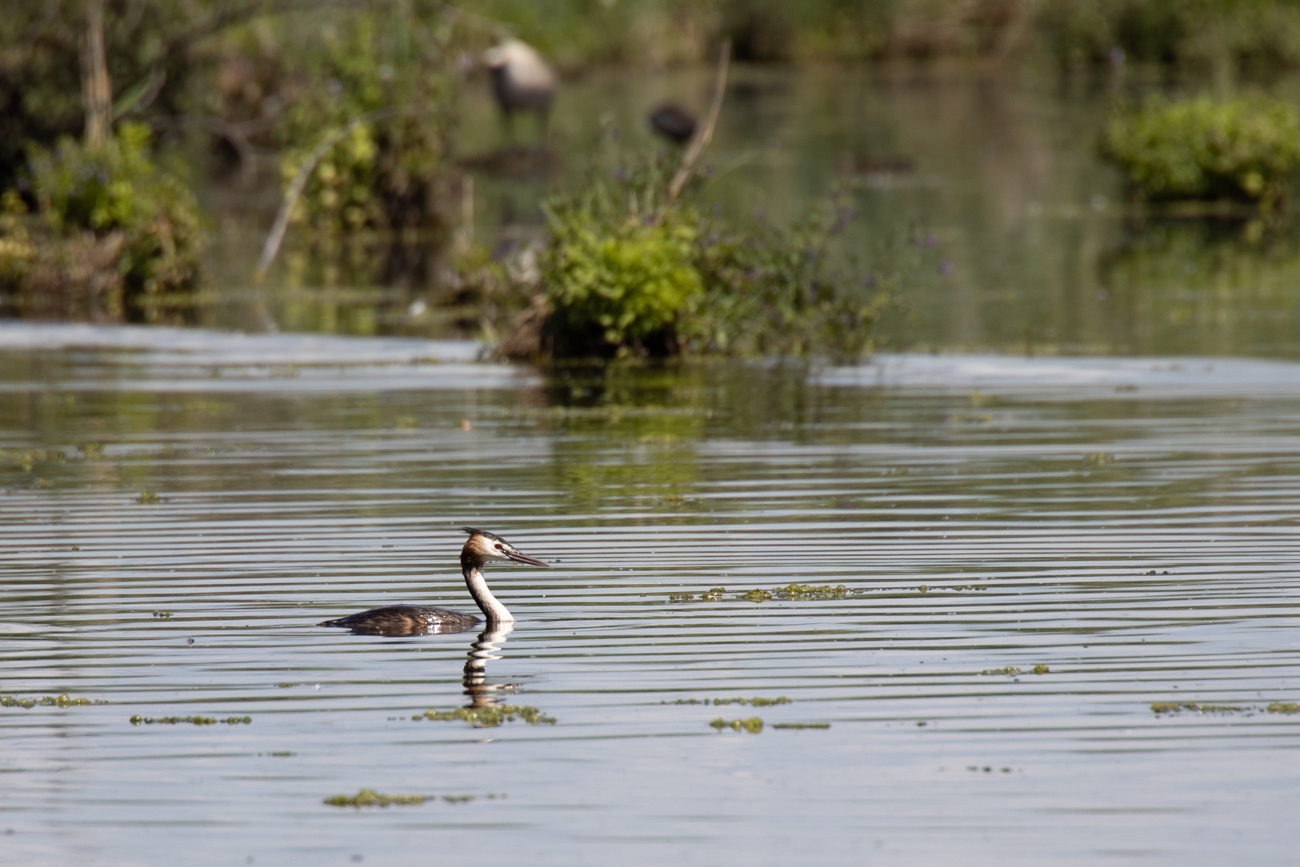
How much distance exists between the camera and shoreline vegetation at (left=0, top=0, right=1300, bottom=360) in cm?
1853

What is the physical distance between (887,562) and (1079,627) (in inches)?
59.9

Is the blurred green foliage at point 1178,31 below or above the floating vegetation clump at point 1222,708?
above

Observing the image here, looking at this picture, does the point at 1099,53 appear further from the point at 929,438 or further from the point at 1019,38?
the point at 929,438

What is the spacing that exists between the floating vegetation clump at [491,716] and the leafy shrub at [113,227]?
17587 mm

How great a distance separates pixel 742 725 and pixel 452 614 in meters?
1.99

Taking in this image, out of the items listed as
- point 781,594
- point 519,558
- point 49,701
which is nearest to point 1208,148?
point 781,594

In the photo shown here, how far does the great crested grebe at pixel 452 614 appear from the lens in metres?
8.91

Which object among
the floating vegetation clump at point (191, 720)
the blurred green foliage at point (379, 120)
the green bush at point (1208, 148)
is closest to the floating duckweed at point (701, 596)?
the floating vegetation clump at point (191, 720)

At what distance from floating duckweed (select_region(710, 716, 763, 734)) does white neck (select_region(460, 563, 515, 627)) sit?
171cm

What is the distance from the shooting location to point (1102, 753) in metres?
7.10

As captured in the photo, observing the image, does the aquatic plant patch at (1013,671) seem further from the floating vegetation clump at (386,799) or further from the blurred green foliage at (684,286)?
the blurred green foliage at (684,286)

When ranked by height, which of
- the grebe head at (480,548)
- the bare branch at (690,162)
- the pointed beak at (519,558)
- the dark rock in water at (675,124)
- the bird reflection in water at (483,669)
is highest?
the dark rock in water at (675,124)

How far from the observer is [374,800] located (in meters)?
6.79

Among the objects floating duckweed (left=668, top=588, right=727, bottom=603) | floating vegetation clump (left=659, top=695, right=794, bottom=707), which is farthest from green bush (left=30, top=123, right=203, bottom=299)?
floating vegetation clump (left=659, top=695, right=794, bottom=707)
